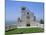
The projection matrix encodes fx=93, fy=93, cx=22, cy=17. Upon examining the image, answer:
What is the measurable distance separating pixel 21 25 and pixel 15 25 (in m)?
0.07

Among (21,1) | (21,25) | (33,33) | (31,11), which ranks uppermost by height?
(21,1)

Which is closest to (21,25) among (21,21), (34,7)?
(21,21)

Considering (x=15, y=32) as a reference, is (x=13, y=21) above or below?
above

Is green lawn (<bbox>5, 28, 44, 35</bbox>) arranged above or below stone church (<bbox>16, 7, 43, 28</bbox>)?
below

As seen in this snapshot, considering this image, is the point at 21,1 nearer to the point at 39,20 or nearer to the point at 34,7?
the point at 34,7

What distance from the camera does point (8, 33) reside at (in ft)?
3.66

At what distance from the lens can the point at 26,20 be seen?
→ 3.77ft

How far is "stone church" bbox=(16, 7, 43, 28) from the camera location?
1136 millimetres

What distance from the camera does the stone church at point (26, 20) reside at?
1136mm

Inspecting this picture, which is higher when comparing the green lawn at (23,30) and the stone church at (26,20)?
the stone church at (26,20)

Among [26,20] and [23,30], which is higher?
[26,20]

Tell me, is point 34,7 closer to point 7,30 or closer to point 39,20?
point 39,20
